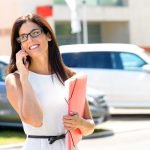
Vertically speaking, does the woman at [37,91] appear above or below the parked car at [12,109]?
above

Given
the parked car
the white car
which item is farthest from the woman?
the white car

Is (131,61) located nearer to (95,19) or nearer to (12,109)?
(12,109)

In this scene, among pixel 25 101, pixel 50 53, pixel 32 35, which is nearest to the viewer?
pixel 25 101

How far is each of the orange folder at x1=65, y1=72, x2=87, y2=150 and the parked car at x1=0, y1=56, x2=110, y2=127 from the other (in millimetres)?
7490

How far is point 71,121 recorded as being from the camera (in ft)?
9.31

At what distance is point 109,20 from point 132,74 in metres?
17.9

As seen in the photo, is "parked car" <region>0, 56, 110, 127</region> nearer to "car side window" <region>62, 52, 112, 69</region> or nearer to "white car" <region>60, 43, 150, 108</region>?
"white car" <region>60, 43, 150, 108</region>

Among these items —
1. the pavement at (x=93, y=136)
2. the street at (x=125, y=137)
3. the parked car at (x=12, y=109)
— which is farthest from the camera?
the parked car at (x=12, y=109)

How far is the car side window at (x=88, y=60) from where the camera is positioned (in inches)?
538

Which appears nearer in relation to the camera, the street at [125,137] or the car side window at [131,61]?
the street at [125,137]

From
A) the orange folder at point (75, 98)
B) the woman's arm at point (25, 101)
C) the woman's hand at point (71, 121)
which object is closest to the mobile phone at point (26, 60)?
the woman's arm at point (25, 101)

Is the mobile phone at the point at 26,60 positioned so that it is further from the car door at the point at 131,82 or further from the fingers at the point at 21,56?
the car door at the point at 131,82

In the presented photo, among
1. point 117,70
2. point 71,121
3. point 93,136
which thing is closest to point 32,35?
point 71,121

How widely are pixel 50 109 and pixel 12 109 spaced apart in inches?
309
